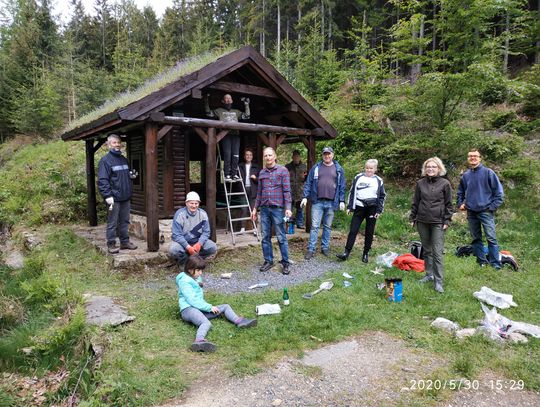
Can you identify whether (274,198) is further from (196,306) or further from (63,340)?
(63,340)

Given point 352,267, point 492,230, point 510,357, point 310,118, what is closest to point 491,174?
point 492,230

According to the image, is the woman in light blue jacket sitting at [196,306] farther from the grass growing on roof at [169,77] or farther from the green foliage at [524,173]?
the green foliage at [524,173]

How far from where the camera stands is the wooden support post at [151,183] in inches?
254

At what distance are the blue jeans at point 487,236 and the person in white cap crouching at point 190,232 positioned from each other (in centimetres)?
475

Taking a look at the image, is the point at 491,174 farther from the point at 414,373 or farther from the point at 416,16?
the point at 416,16

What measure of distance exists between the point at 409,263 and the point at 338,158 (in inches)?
291

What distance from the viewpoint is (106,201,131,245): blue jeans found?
21.8ft

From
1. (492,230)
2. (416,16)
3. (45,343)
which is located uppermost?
(416,16)

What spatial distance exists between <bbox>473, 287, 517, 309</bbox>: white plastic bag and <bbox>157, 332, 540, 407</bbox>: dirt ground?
179 centimetres

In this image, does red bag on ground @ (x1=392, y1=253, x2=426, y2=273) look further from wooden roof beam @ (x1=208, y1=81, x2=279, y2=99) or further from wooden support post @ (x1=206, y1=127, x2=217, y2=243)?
wooden roof beam @ (x1=208, y1=81, x2=279, y2=99)

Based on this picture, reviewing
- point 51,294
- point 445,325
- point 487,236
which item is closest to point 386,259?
point 487,236

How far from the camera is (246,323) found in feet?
13.5

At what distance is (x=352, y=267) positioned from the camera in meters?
6.64

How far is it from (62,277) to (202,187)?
4378mm
